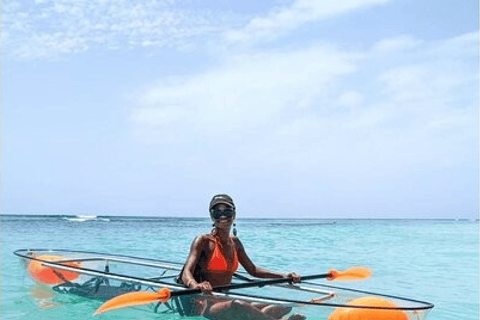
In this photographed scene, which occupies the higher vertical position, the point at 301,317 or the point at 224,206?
the point at 224,206

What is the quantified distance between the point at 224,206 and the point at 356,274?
1.88 m

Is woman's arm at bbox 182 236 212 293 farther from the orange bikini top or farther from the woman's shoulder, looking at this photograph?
the orange bikini top

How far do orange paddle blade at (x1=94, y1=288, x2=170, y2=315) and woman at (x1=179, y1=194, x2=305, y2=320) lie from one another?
275mm

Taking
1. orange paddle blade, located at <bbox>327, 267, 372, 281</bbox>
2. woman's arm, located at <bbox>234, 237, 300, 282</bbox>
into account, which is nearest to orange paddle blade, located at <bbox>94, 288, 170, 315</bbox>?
woman's arm, located at <bbox>234, 237, 300, 282</bbox>

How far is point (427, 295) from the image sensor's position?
9.34m

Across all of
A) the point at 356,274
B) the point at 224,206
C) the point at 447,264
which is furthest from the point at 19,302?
the point at 447,264

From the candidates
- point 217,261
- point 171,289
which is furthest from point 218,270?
point 171,289

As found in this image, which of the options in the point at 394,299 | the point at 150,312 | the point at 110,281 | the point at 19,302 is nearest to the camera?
the point at 394,299

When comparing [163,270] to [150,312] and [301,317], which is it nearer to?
[150,312]

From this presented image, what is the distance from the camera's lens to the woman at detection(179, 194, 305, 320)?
480 cm

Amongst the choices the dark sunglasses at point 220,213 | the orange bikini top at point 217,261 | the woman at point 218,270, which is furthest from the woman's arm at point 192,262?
the dark sunglasses at point 220,213

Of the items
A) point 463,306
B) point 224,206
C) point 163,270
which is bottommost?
→ point 463,306

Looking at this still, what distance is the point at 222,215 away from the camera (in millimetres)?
5250

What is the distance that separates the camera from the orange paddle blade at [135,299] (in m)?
4.73
